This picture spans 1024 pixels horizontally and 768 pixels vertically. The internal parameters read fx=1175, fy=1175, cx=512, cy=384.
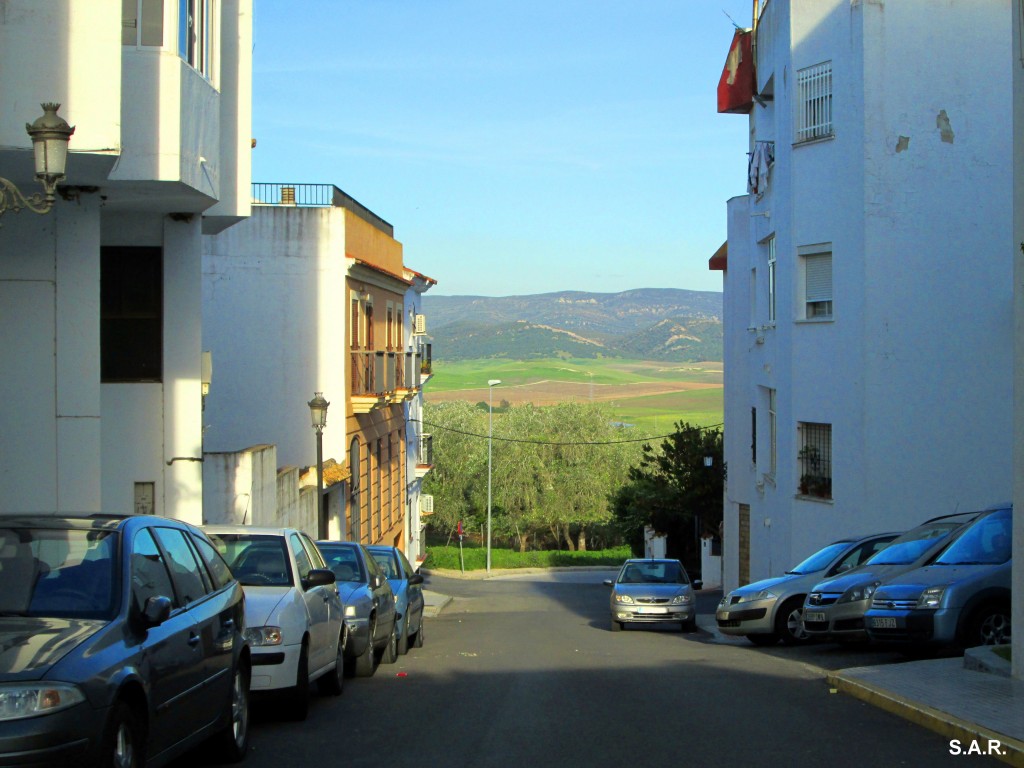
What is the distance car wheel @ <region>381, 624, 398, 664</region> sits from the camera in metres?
14.5

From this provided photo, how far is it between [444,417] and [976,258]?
58261 mm

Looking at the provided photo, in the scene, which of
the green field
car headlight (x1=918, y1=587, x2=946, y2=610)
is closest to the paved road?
car headlight (x1=918, y1=587, x2=946, y2=610)

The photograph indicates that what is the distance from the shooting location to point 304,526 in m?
23.1

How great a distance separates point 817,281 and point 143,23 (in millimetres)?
14863

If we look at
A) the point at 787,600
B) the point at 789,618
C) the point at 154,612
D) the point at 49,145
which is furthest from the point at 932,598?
the point at 49,145

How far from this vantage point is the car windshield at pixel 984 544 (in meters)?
12.7

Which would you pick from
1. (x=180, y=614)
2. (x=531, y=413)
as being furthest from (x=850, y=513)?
(x=531, y=413)

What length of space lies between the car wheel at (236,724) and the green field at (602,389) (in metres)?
93.2

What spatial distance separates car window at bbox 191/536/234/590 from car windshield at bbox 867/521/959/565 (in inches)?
375

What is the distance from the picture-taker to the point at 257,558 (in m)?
10.6

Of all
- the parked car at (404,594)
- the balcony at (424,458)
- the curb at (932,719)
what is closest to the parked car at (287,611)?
the parked car at (404,594)

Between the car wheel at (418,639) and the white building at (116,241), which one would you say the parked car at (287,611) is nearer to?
the white building at (116,241)

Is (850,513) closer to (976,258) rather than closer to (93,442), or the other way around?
(976,258)

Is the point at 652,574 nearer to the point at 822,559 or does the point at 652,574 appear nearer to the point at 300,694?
the point at 822,559
